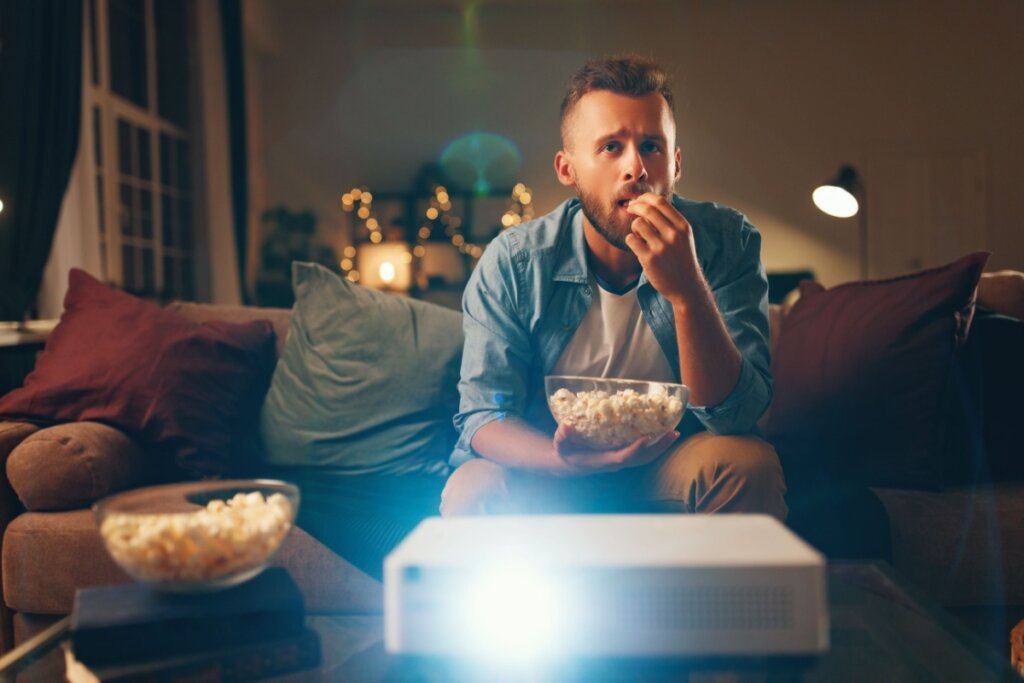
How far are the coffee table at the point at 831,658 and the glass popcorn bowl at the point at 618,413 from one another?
0.98 ft

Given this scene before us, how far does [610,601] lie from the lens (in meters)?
0.76

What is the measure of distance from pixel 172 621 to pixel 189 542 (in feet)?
0.26

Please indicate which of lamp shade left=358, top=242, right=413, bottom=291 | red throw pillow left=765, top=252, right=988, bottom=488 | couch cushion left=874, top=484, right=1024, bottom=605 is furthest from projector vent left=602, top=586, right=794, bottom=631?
lamp shade left=358, top=242, right=413, bottom=291

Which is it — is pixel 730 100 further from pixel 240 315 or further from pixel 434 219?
pixel 240 315

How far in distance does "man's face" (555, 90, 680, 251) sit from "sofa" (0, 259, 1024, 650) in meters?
0.64

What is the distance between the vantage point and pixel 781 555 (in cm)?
76

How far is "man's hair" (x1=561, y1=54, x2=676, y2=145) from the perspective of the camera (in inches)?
65.2

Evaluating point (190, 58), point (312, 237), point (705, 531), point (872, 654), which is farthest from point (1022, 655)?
point (312, 237)

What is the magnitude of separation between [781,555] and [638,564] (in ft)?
0.41

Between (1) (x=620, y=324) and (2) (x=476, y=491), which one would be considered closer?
(2) (x=476, y=491)

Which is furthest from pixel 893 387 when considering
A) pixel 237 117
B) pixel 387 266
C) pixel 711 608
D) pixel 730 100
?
pixel 730 100

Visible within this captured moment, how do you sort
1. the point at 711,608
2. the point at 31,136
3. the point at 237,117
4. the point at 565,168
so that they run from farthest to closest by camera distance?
1. the point at 237,117
2. the point at 31,136
3. the point at 565,168
4. the point at 711,608

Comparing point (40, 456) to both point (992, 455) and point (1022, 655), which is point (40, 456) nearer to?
point (1022, 655)

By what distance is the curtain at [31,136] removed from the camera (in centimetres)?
298
